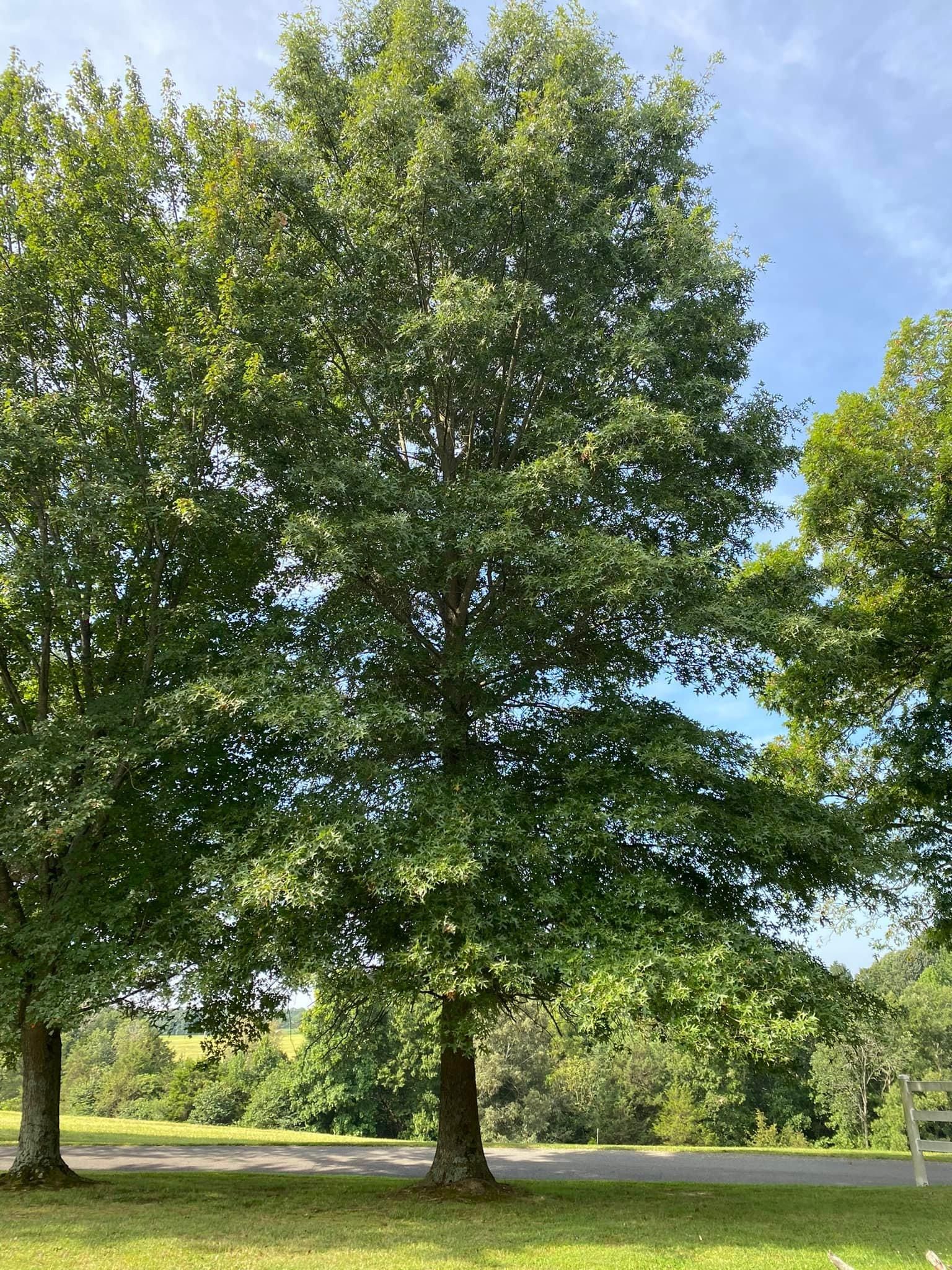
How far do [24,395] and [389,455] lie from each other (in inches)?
191

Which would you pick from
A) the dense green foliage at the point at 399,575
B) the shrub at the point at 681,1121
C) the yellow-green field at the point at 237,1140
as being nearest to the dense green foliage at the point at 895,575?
the dense green foliage at the point at 399,575

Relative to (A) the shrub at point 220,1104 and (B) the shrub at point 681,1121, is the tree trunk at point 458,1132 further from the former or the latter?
(A) the shrub at point 220,1104

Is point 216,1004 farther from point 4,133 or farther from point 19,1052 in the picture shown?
point 4,133

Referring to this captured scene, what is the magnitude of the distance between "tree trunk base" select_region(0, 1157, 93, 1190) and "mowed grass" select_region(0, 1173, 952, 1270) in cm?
37

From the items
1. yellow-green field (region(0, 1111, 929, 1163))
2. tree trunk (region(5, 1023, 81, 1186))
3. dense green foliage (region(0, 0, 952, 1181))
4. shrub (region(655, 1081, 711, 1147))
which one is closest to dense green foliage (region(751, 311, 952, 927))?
dense green foliage (region(0, 0, 952, 1181))

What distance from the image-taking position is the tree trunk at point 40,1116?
991cm

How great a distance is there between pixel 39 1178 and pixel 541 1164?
8.81m

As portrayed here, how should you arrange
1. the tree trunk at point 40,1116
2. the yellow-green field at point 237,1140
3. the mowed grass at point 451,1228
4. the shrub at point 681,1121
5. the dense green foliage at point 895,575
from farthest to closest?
the shrub at point 681,1121 < the yellow-green field at point 237,1140 < the dense green foliage at point 895,575 < the tree trunk at point 40,1116 < the mowed grass at point 451,1228

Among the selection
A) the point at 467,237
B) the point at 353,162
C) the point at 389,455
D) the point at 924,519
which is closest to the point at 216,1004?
the point at 389,455

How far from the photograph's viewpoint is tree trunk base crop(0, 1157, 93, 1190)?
966cm

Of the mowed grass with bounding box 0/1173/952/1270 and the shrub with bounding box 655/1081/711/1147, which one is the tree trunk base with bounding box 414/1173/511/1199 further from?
the shrub with bounding box 655/1081/711/1147

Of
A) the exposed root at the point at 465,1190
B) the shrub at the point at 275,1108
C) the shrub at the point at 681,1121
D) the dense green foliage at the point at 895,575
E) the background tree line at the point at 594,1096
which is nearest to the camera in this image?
the exposed root at the point at 465,1190

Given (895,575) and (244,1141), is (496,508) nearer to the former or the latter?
(895,575)

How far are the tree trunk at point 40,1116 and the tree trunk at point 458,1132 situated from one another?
15.4 ft
